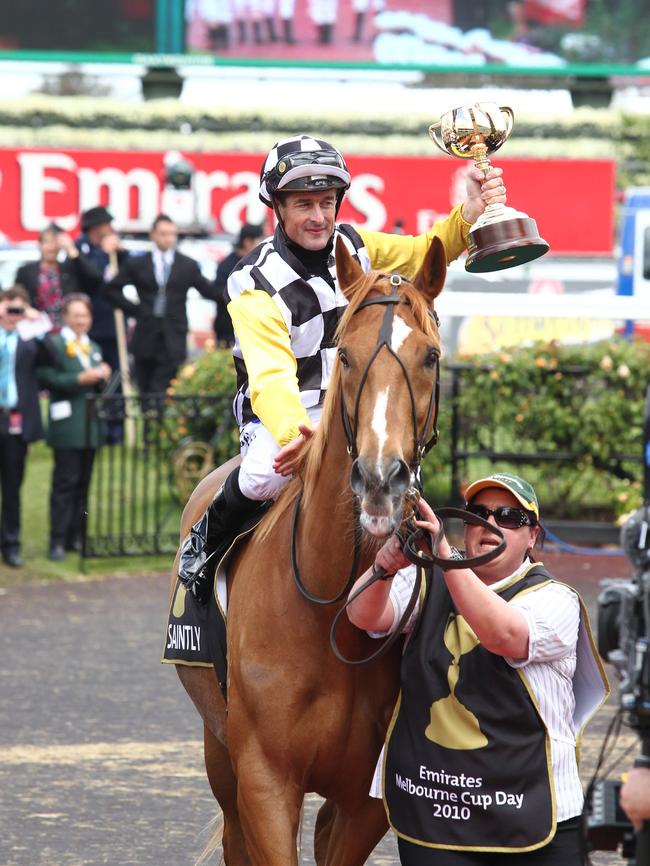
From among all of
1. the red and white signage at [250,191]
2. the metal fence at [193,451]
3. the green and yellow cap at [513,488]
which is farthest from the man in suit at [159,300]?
the green and yellow cap at [513,488]

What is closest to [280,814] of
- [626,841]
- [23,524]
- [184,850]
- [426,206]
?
[626,841]

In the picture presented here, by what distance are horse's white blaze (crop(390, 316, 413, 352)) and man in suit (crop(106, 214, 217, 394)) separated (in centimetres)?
1070

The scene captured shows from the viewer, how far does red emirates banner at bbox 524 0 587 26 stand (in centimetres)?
2545

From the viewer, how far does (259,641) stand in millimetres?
4262

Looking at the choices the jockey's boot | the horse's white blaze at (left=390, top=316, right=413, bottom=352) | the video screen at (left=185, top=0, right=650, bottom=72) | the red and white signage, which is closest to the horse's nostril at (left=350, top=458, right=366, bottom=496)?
the horse's white blaze at (left=390, top=316, right=413, bottom=352)

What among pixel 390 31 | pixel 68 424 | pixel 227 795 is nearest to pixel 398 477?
pixel 227 795

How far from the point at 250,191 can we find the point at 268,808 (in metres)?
19.4

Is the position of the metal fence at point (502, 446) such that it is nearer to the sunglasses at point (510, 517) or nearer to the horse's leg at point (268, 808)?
the sunglasses at point (510, 517)

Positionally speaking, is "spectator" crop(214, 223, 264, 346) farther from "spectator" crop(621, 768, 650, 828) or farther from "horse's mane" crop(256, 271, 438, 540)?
"spectator" crop(621, 768, 650, 828)

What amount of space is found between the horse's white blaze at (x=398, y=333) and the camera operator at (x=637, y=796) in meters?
1.21

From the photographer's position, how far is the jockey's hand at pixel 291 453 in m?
4.12

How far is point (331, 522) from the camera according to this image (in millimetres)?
4129

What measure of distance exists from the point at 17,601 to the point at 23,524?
216cm

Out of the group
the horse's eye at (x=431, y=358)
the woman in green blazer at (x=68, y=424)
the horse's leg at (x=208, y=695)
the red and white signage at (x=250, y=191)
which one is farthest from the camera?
the red and white signage at (x=250, y=191)
